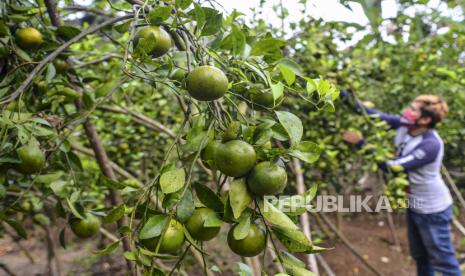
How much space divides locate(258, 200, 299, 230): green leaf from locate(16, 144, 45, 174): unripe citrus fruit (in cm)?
64

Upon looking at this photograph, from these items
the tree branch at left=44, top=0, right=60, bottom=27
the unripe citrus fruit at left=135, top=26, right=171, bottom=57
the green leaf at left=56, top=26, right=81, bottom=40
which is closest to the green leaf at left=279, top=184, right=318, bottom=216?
the unripe citrus fruit at left=135, top=26, right=171, bottom=57

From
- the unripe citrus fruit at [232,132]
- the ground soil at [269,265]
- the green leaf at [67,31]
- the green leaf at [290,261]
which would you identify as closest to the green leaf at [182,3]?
the unripe citrus fruit at [232,132]

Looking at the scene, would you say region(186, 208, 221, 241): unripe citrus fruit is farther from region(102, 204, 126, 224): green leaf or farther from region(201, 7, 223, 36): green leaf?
region(201, 7, 223, 36): green leaf

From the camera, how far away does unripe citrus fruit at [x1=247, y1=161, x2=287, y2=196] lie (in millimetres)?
689

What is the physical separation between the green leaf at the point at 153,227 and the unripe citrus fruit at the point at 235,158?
137 mm

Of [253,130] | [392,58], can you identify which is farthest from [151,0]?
[392,58]

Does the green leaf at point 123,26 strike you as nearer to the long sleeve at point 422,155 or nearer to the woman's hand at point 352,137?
the woman's hand at point 352,137

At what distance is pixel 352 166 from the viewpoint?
118 inches

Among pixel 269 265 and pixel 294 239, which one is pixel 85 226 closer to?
pixel 294 239

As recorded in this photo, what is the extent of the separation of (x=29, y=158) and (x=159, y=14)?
52 cm

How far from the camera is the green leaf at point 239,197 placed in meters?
0.67

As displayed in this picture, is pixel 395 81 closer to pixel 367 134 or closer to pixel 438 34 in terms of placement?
pixel 438 34

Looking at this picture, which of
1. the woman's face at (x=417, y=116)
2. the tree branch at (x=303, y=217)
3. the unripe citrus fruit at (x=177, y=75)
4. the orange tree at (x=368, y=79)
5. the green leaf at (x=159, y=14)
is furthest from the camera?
the woman's face at (x=417, y=116)

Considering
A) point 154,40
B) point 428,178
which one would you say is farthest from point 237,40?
point 428,178
